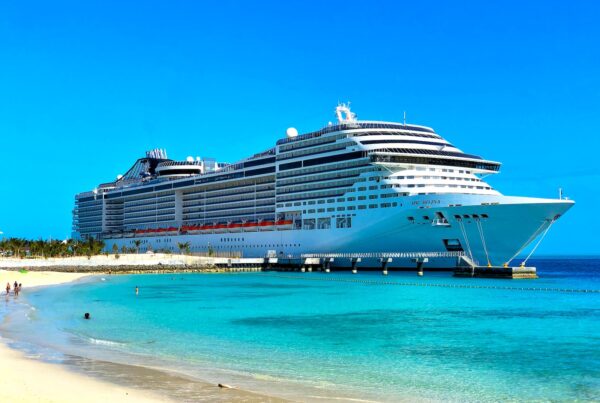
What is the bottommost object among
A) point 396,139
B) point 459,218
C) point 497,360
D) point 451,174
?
point 497,360

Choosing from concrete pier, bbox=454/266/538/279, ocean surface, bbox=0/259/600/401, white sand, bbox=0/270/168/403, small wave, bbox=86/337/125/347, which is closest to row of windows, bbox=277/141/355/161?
concrete pier, bbox=454/266/538/279

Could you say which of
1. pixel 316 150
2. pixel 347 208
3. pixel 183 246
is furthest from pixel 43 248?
pixel 347 208

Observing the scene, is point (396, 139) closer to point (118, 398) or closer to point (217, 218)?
point (217, 218)

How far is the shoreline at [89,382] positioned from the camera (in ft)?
48.5

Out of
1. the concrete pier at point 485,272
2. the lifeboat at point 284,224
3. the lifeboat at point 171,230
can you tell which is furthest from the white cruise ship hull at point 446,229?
the lifeboat at point 171,230

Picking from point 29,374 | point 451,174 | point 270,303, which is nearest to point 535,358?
point 29,374

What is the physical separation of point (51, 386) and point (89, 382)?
3.39ft

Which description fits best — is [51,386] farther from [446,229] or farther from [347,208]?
[347,208]

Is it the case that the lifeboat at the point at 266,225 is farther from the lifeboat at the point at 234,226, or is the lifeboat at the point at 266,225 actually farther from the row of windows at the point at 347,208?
the row of windows at the point at 347,208

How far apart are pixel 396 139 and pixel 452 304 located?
34197 mm

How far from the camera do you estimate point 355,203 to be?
7012 centimetres

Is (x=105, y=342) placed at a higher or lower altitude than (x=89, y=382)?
lower

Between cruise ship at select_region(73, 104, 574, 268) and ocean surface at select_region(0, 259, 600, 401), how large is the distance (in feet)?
36.7

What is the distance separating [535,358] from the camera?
22.3 metres
